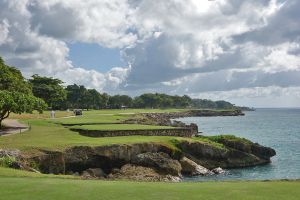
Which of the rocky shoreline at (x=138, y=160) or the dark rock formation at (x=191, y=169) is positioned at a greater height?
the rocky shoreline at (x=138, y=160)

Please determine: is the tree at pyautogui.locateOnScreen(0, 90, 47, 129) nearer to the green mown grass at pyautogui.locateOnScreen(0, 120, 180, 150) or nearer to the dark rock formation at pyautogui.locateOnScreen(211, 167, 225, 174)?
the green mown grass at pyautogui.locateOnScreen(0, 120, 180, 150)

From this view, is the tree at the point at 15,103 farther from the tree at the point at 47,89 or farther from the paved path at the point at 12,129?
the tree at the point at 47,89

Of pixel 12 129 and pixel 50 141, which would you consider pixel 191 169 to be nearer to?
pixel 50 141

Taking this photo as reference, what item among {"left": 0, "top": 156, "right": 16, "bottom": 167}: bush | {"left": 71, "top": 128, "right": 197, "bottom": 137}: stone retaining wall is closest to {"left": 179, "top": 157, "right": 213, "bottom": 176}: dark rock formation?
{"left": 71, "top": 128, "right": 197, "bottom": 137}: stone retaining wall

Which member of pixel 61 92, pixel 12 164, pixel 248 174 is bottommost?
pixel 248 174

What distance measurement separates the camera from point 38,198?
14.5m

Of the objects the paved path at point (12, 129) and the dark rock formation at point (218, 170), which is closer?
the dark rock formation at point (218, 170)

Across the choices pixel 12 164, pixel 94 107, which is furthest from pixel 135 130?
pixel 94 107

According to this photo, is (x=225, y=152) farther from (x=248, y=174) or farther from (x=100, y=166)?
(x=100, y=166)

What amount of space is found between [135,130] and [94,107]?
479 ft

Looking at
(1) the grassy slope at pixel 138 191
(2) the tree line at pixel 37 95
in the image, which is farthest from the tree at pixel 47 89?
(1) the grassy slope at pixel 138 191

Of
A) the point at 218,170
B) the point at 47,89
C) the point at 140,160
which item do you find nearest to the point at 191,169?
the point at 218,170

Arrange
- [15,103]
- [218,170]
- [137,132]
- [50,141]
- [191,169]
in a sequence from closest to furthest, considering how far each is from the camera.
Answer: [50,141], [191,169], [218,170], [15,103], [137,132]

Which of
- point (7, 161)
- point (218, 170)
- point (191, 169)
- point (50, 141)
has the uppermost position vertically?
point (50, 141)
